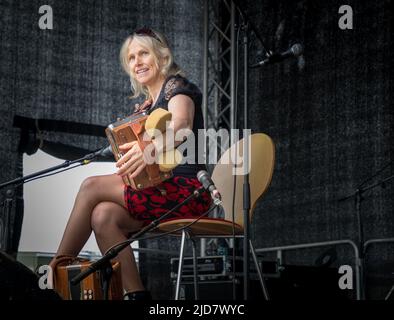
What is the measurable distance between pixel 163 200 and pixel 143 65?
0.73 metres

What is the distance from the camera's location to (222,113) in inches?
204

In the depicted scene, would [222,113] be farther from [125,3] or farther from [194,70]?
[125,3]

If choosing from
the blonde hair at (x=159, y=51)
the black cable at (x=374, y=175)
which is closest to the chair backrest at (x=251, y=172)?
the blonde hair at (x=159, y=51)

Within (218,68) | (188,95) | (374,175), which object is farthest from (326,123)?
(188,95)

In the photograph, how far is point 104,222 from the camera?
2.92m

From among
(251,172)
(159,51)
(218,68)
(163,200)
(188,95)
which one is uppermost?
(218,68)

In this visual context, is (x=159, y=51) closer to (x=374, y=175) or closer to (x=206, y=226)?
(x=206, y=226)

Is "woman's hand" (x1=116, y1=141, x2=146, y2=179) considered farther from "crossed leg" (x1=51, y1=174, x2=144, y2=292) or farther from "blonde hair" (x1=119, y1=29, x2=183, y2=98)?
"blonde hair" (x1=119, y1=29, x2=183, y2=98)

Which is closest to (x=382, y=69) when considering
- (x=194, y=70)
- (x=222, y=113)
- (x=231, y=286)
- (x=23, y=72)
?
(x=222, y=113)

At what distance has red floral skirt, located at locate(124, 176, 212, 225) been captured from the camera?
2988 millimetres

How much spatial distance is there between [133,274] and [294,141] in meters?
2.60

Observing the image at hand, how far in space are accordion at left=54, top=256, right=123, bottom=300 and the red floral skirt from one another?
13.6 inches

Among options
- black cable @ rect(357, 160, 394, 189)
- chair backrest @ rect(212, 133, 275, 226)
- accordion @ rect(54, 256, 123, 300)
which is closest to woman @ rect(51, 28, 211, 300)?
accordion @ rect(54, 256, 123, 300)

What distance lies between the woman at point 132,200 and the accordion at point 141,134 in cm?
3
